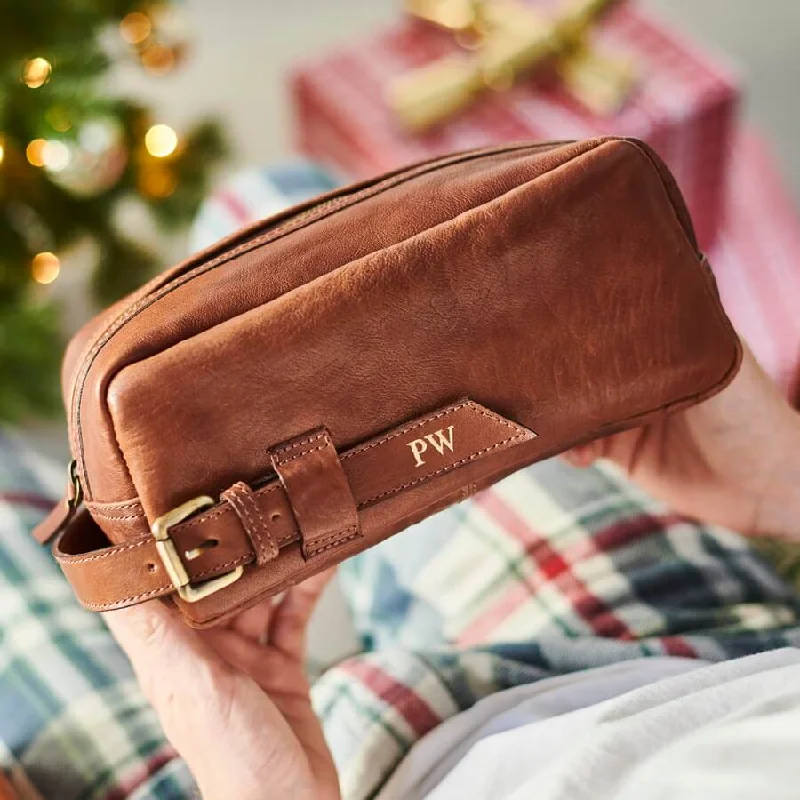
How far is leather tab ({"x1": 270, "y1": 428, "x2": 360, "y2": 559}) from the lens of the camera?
0.59 m

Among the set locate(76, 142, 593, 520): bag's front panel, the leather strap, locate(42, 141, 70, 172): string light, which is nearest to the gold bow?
locate(42, 141, 70, 172): string light

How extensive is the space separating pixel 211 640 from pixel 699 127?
3.35 feet

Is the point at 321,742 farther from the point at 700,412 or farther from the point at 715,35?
the point at 715,35

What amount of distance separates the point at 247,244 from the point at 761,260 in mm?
1100

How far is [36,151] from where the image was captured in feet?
3.59

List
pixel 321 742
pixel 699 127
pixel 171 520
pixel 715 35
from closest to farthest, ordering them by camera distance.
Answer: pixel 171 520 < pixel 321 742 < pixel 699 127 < pixel 715 35

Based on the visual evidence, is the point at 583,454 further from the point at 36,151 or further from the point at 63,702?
the point at 36,151

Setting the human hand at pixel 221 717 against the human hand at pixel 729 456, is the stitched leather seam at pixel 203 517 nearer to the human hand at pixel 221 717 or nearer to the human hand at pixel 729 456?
the human hand at pixel 221 717

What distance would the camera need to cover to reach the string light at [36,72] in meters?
1.03

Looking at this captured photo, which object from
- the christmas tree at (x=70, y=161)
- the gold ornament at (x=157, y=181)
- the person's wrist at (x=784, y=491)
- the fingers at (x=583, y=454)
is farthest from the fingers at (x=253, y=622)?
the gold ornament at (x=157, y=181)

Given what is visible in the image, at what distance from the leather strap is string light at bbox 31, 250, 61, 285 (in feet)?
2.26

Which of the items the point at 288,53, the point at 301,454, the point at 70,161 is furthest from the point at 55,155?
the point at 288,53

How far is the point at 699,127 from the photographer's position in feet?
4.36

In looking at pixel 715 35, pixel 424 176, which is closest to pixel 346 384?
pixel 424 176
